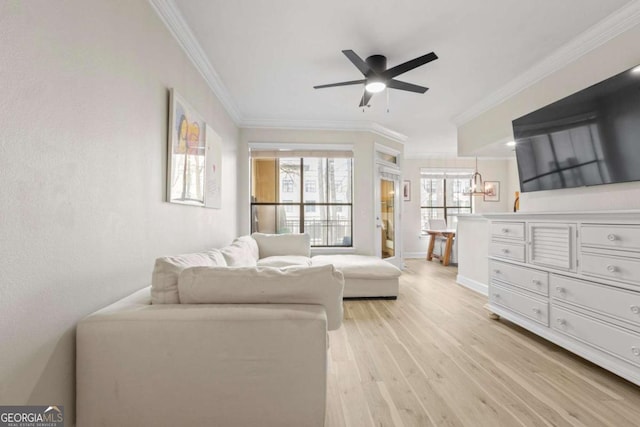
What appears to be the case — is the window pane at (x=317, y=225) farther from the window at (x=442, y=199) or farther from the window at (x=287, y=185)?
the window at (x=442, y=199)

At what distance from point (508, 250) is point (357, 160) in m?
2.81

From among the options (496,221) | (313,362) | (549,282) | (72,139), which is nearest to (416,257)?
(496,221)

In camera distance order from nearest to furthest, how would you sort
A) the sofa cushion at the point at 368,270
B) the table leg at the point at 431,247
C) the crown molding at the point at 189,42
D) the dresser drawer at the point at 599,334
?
the dresser drawer at the point at 599,334, the crown molding at the point at 189,42, the sofa cushion at the point at 368,270, the table leg at the point at 431,247

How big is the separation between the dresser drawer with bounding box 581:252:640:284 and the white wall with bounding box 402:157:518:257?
216 inches

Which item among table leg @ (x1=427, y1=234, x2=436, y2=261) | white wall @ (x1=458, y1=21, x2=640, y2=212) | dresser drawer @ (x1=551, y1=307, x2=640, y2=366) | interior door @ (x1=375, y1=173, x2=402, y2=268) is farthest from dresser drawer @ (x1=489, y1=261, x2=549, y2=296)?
table leg @ (x1=427, y1=234, x2=436, y2=261)

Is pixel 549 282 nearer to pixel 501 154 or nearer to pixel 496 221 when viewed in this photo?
pixel 496 221

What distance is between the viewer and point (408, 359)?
2275mm

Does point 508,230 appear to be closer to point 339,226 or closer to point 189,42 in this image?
point 339,226

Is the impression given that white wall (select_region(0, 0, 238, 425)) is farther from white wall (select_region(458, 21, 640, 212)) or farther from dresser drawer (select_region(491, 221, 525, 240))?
white wall (select_region(458, 21, 640, 212))

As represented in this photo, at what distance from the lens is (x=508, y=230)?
2.94 meters

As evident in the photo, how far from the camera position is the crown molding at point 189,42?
6.81 ft

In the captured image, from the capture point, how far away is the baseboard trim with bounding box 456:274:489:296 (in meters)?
4.11

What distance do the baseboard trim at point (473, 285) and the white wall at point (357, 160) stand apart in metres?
1.43

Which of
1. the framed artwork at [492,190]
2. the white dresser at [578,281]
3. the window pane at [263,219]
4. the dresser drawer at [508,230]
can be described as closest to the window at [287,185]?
the window pane at [263,219]
